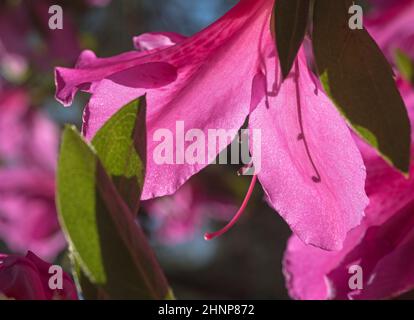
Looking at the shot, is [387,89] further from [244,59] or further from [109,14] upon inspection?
[109,14]

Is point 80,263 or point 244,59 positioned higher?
point 244,59

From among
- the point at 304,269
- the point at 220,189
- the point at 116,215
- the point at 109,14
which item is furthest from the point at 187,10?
the point at 116,215

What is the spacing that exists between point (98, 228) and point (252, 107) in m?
0.17

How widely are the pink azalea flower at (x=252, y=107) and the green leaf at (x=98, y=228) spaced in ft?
0.31

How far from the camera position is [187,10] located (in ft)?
7.13

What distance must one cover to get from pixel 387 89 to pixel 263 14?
0.40 ft

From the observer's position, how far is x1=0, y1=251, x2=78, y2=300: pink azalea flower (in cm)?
42

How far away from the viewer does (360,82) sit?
44cm

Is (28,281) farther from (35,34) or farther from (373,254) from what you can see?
(35,34)

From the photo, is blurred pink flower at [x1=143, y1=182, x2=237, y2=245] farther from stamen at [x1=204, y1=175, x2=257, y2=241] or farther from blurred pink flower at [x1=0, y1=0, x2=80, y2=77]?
stamen at [x1=204, y1=175, x2=257, y2=241]

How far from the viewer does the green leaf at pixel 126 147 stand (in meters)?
0.42

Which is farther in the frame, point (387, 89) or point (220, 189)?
point (220, 189)

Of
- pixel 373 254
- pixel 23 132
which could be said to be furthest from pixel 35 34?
pixel 373 254

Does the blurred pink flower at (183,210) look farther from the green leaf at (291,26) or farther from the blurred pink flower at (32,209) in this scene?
the green leaf at (291,26)
